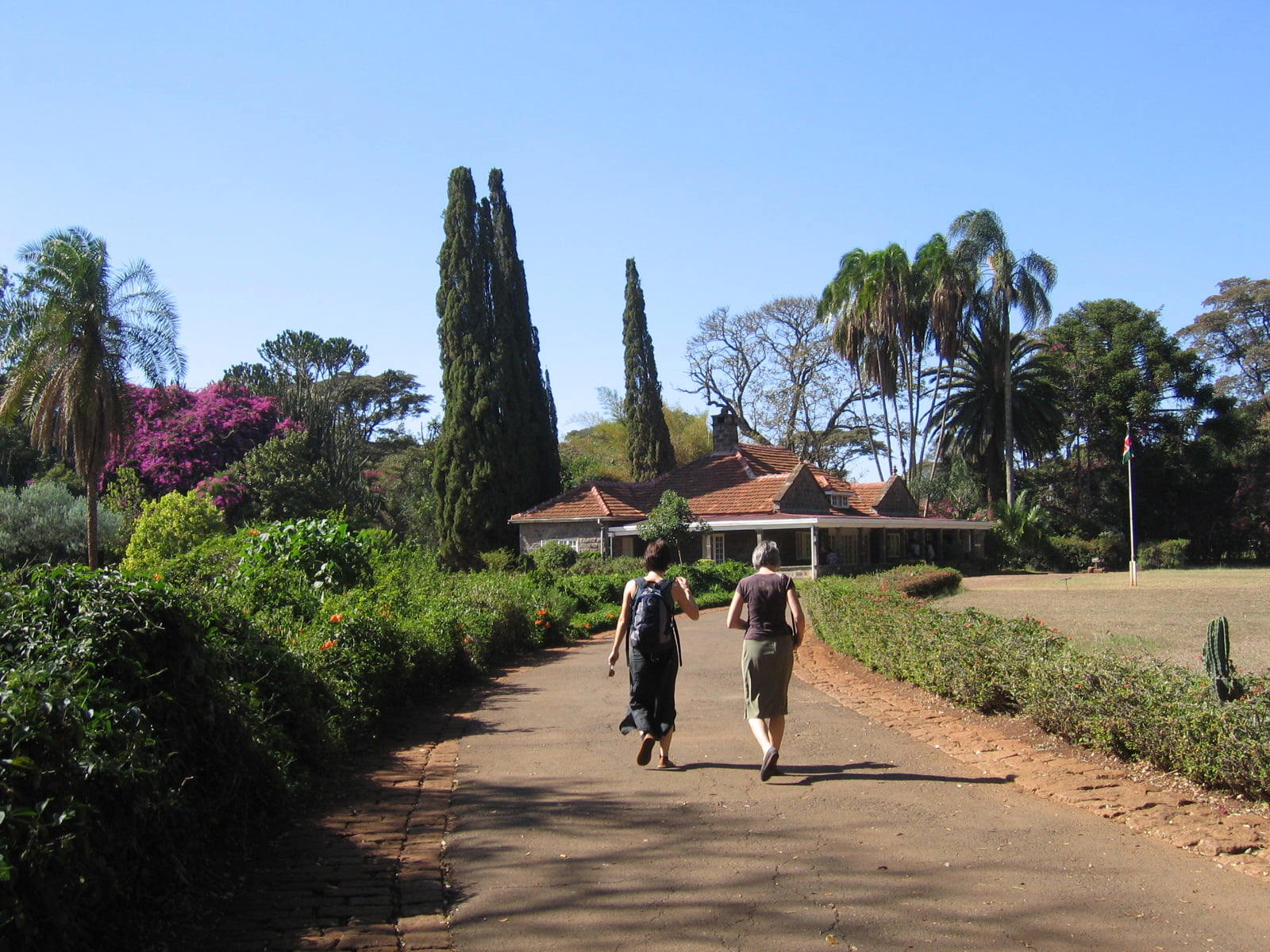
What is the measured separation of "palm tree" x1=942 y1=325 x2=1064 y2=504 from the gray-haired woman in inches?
1633

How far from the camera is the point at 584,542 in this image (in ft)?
113

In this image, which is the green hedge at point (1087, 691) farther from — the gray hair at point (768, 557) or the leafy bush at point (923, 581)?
the leafy bush at point (923, 581)

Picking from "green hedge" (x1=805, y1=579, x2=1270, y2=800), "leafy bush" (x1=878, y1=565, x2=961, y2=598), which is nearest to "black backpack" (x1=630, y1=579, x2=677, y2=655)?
"green hedge" (x1=805, y1=579, x2=1270, y2=800)

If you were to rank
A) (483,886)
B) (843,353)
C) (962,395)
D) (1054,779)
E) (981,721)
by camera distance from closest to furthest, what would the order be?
(483,886) → (1054,779) → (981,721) → (843,353) → (962,395)

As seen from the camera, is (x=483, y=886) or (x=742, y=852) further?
(x=742, y=852)

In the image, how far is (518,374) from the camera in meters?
37.9

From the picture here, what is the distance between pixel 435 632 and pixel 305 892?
19.2 feet

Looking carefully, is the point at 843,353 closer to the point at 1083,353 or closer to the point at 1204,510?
the point at 1083,353

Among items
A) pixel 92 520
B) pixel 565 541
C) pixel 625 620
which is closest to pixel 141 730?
pixel 625 620

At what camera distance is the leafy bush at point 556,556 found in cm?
3038

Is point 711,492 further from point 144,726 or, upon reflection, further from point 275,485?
point 144,726

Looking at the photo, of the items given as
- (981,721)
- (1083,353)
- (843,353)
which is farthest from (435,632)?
(1083,353)

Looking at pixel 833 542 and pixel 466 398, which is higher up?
pixel 466 398

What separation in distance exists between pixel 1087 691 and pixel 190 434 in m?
35.9
